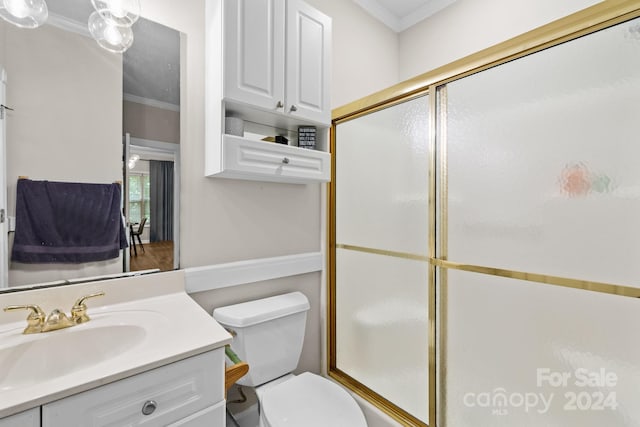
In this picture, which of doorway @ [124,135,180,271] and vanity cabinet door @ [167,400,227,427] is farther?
doorway @ [124,135,180,271]

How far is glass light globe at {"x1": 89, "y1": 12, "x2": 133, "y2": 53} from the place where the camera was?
1093 millimetres

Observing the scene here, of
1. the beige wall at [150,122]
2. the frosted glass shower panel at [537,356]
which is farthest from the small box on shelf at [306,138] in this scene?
the frosted glass shower panel at [537,356]

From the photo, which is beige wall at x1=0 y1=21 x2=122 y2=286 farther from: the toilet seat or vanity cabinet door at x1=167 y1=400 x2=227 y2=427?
the toilet seat

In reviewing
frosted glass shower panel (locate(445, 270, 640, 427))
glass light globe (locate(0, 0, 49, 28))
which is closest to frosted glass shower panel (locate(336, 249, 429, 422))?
frosted glass shower panel (locate(445, 270, 640, 427))

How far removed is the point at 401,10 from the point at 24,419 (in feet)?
9.03

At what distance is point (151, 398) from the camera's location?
2.48 feet

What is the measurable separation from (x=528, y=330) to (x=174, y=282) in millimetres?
1394

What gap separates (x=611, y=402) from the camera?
2.93ft

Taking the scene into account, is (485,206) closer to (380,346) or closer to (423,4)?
(380,346)

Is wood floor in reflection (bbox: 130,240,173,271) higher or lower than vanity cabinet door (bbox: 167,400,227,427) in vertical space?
higher

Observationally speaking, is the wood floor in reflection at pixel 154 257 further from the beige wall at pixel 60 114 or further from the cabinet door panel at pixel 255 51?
the cabinet door panel at pixel 255 51

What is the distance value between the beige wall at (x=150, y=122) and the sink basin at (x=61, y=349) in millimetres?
726

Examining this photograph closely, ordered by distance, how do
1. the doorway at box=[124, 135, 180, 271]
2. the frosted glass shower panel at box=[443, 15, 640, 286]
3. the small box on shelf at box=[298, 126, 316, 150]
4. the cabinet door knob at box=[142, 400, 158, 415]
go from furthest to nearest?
the small box on shelf at box=[298, 126, 316, 150], the doorway at box=[124, 135, 180, 271], the frosted glass shower panel at box=[443, 15, 640, 286], the cabinet door knob at box=[142, 400, 158, 415]

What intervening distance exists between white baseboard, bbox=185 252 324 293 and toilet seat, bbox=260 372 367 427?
1.72 feet
